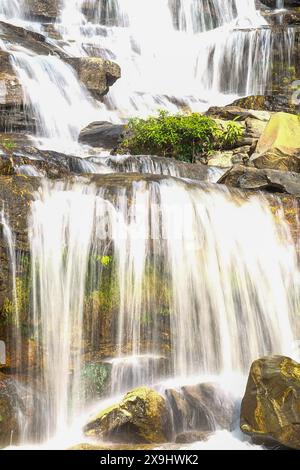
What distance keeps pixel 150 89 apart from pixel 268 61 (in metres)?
4.82

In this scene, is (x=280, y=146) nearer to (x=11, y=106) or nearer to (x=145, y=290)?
(x=145, y=290)

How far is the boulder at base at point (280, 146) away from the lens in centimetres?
1220

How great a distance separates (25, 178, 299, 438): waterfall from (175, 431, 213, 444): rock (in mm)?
1086

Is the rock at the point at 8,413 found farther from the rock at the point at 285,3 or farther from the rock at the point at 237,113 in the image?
the rock at the point at 285,3

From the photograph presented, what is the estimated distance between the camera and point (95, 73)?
18359 mm

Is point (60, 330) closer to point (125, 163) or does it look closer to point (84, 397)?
point (84, 397)

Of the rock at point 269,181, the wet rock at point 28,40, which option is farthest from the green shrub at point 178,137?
the wet rock at point 28,40

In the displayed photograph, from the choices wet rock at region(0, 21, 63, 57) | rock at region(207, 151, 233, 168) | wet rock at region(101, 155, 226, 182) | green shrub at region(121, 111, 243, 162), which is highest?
wet rock at region(0, 21, 63, 57)

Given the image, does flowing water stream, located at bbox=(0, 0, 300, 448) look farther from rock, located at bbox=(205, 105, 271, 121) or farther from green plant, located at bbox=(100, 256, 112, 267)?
rock, located at bbox=(205, 105, 271, 121)

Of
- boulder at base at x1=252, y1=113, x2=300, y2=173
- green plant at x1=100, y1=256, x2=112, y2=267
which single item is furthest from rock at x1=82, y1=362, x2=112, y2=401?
boulder at base at x1=252, y1=113, x2=300, y2=173

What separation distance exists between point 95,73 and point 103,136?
3.72 meters

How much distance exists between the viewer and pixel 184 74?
24047 millimetres

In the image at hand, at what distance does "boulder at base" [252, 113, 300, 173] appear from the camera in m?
12.2
